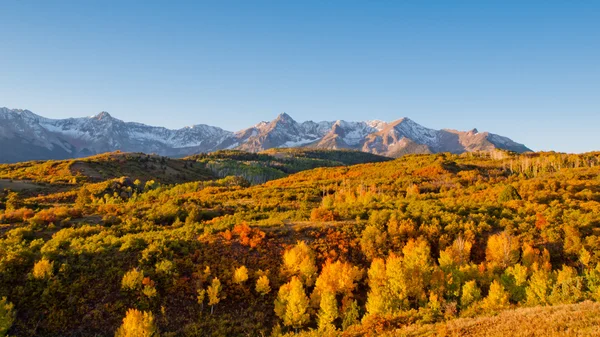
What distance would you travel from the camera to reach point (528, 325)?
1666 cm

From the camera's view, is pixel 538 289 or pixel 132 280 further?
pixel 132 280

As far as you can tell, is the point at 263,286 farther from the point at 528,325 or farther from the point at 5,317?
the point at 528,325

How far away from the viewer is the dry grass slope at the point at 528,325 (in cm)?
1545

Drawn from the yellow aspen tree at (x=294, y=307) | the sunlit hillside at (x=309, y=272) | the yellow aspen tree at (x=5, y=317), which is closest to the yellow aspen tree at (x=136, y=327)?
the sunlit hillside at (x=309, y=272)

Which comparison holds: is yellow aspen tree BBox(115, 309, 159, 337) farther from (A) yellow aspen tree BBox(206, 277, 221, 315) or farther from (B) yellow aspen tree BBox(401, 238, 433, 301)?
(B) yellow aspen tree BBox(401, 238, 433, 301)

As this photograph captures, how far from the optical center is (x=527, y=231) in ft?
136

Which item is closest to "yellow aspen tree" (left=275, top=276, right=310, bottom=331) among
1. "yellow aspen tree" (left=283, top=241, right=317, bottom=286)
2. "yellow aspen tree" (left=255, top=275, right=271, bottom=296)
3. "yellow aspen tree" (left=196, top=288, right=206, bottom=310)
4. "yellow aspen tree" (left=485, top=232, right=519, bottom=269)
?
"yellow aspen tree" (left=255, top=275, right=271, bottom=296)

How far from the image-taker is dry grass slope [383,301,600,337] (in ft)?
50.7

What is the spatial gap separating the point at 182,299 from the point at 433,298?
66.6 feet

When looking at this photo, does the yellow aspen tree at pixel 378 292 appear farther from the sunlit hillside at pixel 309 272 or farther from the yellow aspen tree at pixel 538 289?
the yellow aspen tree at pixel 538 289

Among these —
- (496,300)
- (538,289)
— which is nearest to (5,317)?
(496,300)

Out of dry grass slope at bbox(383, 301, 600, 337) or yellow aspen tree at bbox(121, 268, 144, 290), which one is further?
yellow aspen tree at bbox(121, 268, 144, 290)

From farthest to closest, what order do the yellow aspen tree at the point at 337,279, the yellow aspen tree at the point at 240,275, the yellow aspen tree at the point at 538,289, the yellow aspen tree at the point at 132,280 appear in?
the yellow aspen tree at the point at 240,275 < the yellow aspen tree at the point at 337,279 < the yellow aspen tree at the point at 132,280 < the yellow aspen tree at the point at 538,289

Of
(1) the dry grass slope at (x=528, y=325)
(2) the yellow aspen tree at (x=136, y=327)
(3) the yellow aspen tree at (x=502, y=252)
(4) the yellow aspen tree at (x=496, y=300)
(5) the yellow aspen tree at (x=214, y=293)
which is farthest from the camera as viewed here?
(3) the yellow aspen tree at (x=502, y=252)
